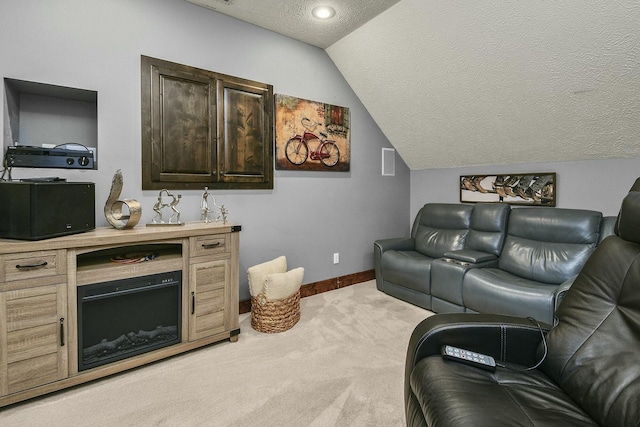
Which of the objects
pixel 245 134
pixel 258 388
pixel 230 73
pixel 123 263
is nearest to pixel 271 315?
pixel 258 388

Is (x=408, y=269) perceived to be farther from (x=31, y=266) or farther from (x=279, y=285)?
(x=31, y=266)

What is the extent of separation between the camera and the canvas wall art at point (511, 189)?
326 cm

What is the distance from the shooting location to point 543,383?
4.08ft

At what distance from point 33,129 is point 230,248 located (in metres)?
1.64

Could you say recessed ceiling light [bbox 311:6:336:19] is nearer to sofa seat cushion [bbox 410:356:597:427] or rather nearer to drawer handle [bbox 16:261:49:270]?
drawer handle [bbox 16:261:49:270]

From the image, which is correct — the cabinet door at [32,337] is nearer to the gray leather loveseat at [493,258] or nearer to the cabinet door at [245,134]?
the cabinet door at [245,134]

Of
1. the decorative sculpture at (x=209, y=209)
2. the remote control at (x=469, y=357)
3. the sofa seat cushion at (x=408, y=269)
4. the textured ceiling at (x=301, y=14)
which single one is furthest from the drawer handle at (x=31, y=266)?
the sofa seat cushion at (x=408, y=269)

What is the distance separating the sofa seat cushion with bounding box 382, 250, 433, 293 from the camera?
319cm

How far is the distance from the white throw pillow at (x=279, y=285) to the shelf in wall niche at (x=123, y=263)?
27.5 inches

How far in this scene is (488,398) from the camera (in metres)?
1.07

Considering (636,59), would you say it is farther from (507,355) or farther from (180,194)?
(180,194)

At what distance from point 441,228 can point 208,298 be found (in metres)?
2.72

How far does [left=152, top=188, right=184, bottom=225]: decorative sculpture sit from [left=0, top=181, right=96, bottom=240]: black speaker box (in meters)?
0.59

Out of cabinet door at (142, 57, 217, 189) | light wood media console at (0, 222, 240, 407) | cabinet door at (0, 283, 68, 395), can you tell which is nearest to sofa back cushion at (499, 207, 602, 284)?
light wood media console at (0, 222, 240, 407)
